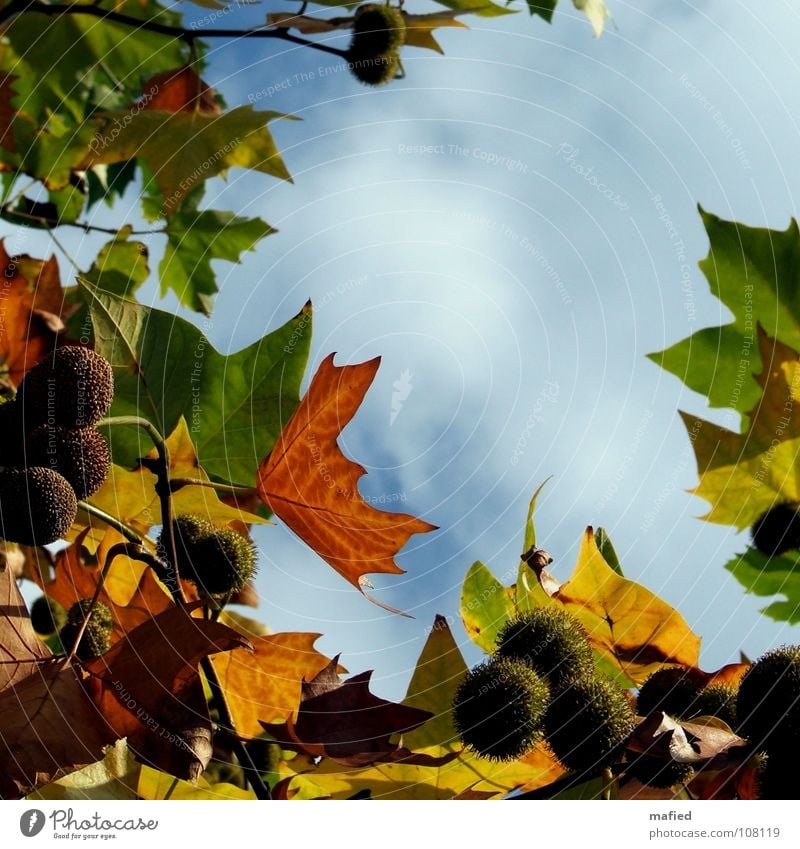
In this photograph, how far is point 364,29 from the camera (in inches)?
41.9

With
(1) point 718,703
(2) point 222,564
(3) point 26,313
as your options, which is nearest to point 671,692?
(1) point 718,703

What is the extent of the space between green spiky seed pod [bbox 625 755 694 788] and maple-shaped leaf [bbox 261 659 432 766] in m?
0.18

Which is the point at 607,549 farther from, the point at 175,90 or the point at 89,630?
the point at 175,90

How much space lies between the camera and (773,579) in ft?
2.92

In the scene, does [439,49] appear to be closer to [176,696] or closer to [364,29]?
[364,29]

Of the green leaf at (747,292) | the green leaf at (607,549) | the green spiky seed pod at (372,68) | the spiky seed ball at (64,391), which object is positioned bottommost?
the green leaf at (607,549)

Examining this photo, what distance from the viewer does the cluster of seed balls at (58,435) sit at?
61 centimetres

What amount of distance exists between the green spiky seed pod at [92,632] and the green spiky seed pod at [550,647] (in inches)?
13.4

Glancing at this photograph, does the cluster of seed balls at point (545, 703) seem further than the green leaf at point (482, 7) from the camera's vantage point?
No

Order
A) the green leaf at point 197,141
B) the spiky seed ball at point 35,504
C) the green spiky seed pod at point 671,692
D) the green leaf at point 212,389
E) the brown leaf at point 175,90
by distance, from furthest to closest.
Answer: the brown leaf at point 175,90
the green leaf at point 197,141
the green leaf at point 212,389
the green spiky seed pod at point 671,692
the spiky seed ball at point 35,504

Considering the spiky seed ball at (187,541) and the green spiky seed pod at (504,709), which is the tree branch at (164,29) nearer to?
the spiky seed ball at (187,541)

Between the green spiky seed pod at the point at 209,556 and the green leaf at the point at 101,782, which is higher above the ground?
the green spiky seed pod at the point at 209,556

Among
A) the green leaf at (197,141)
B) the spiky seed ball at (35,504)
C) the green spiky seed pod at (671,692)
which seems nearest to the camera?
the spiky seed ball at (35,504)

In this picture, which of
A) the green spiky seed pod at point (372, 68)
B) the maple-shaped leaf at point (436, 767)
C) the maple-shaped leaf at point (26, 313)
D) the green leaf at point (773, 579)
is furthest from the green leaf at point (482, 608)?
the green spiky seed pod at point (372, 68)
